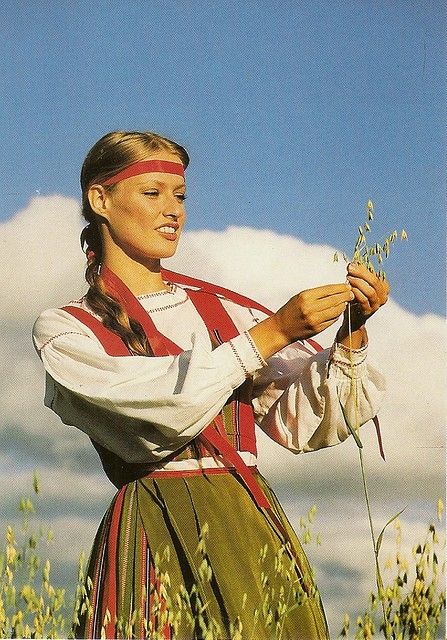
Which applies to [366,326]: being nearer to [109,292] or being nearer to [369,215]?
[369,215]

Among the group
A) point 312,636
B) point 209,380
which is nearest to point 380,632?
point 312,636

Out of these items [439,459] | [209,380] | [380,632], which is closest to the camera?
[209,380]

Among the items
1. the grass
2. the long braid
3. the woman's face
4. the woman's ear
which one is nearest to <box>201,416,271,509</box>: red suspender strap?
the grass

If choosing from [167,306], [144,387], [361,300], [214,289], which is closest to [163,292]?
[167,306]

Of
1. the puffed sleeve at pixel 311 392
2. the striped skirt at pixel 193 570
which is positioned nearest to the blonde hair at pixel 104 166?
the puffed sleeve at pixel 311 392

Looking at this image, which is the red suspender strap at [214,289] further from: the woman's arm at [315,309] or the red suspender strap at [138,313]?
the woman's arm at [315,309]

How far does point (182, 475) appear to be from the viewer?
274cm

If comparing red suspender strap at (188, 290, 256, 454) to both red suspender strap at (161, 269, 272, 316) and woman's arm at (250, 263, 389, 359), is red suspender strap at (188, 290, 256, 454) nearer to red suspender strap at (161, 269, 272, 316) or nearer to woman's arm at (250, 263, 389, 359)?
red suspender strap at (161, 269, 272, 316)

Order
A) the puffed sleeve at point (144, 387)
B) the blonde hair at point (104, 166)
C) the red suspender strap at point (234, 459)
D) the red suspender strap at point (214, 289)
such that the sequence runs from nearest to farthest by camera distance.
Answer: the puffed sleeve at point (144, 387) < the red suspender strap at point (234, 459) < the blonde hair at point (104, 166) < the red suspender strap at point (214, 289)

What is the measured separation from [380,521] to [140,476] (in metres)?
0.58

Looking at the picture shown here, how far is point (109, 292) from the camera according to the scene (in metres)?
2.90

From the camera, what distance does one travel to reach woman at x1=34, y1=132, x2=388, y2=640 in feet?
8.75

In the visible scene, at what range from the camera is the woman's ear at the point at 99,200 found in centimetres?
295

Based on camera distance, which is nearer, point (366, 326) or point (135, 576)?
point (135, 576)
